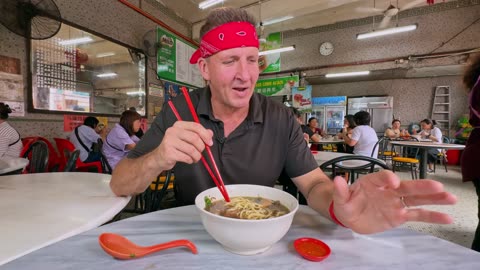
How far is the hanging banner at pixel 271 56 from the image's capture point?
789 cm

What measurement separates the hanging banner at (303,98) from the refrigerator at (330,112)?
64cm

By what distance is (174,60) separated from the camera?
20.6 ft

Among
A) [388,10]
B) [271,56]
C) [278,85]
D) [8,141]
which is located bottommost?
[8,141]

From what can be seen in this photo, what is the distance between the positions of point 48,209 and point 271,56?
8243 mm

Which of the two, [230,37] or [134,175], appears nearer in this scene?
[134,175]

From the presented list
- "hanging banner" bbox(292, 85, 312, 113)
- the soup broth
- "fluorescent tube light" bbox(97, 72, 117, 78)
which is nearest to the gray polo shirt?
the soup broth

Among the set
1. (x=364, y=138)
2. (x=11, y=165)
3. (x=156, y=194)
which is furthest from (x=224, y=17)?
(x=364, y=138)

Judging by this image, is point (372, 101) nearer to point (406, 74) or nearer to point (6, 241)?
point (406, 74)

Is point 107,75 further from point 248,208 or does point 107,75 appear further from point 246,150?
point 248,208

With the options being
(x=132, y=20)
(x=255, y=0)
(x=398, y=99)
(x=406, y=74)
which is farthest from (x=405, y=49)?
(x=132, y=20)

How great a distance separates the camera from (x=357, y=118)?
14.2ft

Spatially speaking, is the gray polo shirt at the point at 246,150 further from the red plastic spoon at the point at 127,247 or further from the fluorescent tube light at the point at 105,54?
the fluorescent tube light at the point at 105,54

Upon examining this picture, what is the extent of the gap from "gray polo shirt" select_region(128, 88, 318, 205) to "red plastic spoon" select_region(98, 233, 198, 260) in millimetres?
574

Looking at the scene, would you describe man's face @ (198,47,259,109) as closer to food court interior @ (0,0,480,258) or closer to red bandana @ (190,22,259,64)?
red bandana @ (190,22,259,64)
